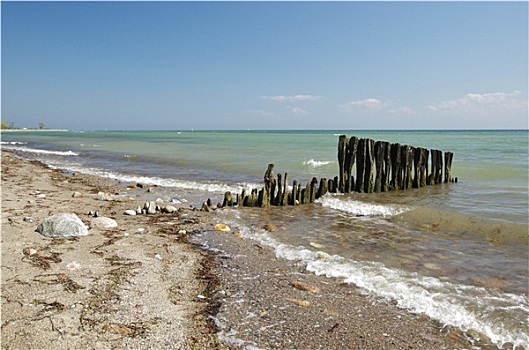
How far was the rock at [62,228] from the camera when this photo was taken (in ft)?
20.5

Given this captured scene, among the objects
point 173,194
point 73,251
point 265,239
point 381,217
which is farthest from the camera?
point 173,194

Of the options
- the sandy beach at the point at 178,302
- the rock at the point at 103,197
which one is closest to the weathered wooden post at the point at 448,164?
the sandy beach at the point at 178,302

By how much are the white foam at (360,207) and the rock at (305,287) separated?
5.42 m

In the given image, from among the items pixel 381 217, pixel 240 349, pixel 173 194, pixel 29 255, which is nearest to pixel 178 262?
pixel 29 255

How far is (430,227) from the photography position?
28.8ft

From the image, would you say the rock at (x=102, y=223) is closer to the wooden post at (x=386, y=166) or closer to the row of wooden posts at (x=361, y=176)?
the row of wooden posts at (x=361, y=176)

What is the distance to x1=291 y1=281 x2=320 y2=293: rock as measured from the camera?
4.82 metres

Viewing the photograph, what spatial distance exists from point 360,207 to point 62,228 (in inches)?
316

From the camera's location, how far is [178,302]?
13.8ft

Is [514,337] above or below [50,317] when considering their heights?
below

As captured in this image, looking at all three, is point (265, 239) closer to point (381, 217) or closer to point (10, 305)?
point (381, 217)

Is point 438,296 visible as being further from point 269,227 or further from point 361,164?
point 361,164

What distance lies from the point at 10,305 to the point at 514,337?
5536 millimetres

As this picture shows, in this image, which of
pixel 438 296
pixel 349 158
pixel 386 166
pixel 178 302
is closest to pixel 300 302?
pixel 178 302
